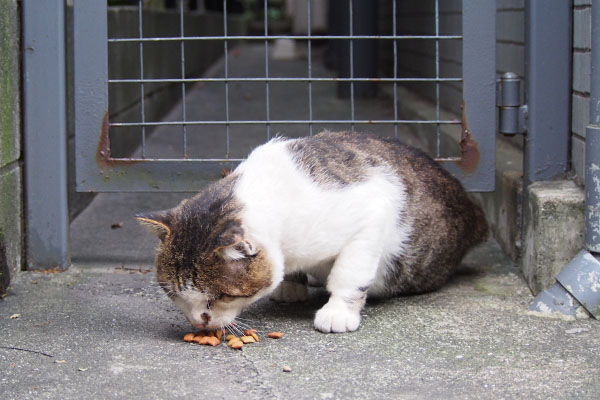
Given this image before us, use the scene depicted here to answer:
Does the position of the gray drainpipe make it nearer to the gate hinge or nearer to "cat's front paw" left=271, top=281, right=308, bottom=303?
the gate hinge

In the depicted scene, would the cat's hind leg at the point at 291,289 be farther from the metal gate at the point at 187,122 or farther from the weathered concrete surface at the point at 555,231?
the weathered concrete surface at the point at 555,231

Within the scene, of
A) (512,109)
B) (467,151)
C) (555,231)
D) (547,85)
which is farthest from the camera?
(467,151)

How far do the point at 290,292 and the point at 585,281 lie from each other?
1.06 meters

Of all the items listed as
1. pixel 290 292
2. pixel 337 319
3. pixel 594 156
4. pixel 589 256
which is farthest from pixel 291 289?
pixel 594 156

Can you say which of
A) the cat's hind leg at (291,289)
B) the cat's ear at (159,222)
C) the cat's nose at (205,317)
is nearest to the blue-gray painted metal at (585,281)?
the cat's hind leg at (291,289)

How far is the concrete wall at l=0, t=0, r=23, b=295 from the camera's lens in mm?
3252

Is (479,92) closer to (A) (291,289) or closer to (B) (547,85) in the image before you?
(B) (547,85)

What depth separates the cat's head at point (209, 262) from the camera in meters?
2.49

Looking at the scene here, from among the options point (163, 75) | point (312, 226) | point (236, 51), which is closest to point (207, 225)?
point (312, 226)

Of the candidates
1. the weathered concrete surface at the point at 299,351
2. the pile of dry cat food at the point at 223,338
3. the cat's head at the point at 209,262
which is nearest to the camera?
the weathered concrete surface at the point at 299,351

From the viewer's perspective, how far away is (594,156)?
9.46 ft

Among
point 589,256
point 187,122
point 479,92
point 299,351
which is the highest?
point 479,92

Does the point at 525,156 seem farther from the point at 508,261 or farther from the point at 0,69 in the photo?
the point at 0,69

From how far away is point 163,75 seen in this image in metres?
6.76
